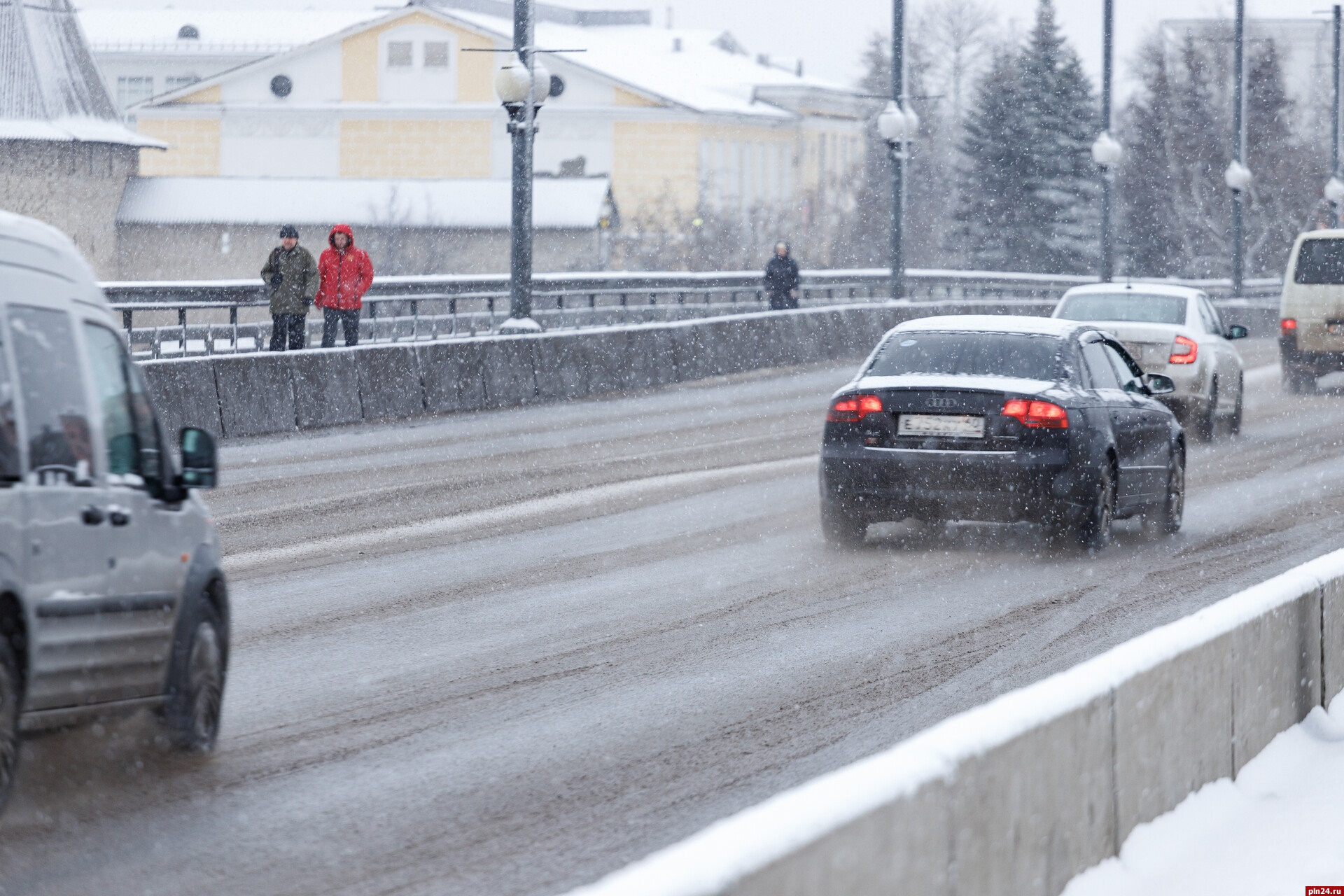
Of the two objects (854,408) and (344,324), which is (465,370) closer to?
(344,324)

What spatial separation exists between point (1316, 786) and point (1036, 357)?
6541 millimetres

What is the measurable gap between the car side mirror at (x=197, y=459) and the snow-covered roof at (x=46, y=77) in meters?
66.3

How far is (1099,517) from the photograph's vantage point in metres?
12.8

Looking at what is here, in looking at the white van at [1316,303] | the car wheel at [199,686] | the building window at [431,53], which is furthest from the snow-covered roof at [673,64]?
the car wheel at [199,686]

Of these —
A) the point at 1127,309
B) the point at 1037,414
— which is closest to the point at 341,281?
the point at 1127,309

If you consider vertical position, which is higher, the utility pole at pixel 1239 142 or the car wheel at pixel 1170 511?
the utility pole at pixel 1239 142

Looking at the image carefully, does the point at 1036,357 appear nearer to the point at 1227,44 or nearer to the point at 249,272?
the point at 249,272

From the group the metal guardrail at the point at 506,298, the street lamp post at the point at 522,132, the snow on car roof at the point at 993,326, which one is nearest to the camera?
the snow on car roof at the point at 993,326

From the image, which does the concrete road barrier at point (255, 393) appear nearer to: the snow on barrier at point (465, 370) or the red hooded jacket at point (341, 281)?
the snow on barrier at point (465, 370)

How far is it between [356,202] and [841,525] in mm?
68673

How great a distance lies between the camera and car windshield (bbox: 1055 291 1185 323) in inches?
837

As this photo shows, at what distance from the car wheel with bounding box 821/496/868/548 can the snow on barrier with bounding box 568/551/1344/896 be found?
546 cm

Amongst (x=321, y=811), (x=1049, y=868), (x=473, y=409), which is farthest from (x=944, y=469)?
(x=473, y=409)

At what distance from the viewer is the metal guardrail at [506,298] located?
30922 millimetres
